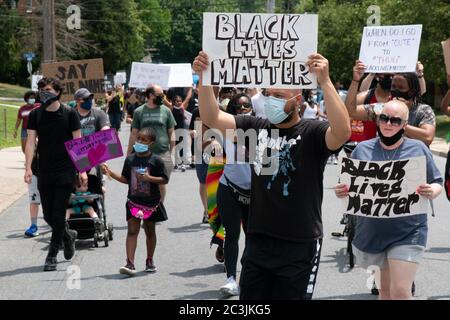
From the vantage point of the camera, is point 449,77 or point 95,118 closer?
point 449,77

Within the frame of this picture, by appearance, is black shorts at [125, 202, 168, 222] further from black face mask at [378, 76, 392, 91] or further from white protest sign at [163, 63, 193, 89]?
white protest sign at [163, 63, 193, 89]

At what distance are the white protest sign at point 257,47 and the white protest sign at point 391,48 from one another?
3.56 meters

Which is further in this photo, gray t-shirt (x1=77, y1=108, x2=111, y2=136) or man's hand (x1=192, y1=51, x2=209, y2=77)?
gray t-shirt (x1=77, y1=108, x2=111, y2=136)

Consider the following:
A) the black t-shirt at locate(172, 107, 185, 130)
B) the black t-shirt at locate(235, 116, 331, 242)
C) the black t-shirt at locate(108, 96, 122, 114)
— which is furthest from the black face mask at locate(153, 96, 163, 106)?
the black t-shirt at locate(108, 96, 122, 114)

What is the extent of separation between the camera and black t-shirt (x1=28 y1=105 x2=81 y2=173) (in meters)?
8.97

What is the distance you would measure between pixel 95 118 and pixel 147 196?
268cm

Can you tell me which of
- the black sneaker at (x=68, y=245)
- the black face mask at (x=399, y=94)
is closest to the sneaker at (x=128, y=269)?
the black sneaker at (x=68, y=245)

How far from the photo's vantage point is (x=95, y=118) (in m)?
11.3

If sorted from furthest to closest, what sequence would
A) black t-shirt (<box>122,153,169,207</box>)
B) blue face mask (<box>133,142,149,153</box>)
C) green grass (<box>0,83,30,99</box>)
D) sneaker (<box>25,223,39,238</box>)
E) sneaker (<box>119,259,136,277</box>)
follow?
green grass (<box>0,83,30,99</box>), sneaker (<box>25,223,39,238</box>), blue face mask (<box>133,142,149,153</box>), black t-shirt (<box>122,153,169,207</box>), sneaker (<box>119,259,136,277</box>)

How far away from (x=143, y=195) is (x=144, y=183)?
141 mm

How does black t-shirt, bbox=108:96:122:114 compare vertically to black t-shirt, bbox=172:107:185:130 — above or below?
below

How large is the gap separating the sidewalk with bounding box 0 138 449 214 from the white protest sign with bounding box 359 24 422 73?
6509mm

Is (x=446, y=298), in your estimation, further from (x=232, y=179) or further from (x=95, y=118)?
(x=95, y=118)

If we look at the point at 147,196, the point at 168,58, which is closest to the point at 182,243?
the point at 147,196
